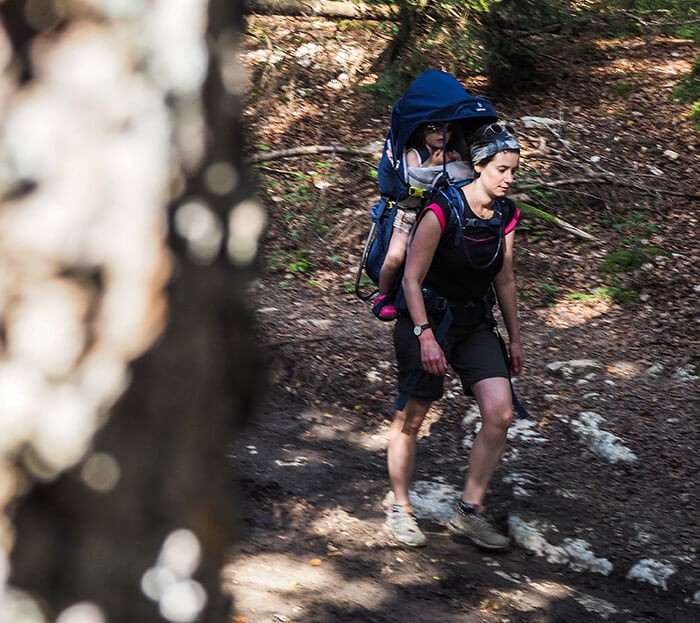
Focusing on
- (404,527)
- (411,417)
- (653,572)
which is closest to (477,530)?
(404,527)

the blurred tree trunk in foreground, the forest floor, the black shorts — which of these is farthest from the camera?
the black shorts

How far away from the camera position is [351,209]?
960cm

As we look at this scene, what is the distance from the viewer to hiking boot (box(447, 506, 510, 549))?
4543 mm

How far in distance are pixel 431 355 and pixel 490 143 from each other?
1088 mm

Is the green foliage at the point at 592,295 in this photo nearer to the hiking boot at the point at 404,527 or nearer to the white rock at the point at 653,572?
the white rock at the point at 653,572

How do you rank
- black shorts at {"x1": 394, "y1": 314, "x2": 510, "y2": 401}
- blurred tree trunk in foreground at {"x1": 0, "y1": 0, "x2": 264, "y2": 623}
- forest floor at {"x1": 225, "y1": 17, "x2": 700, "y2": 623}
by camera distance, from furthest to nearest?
black shorts at {"x1": 394, "y1": 314, "x2": 510, "y2": 401}, forest floor at {"x1": 225, "y1": 17, "x2": 700, "y2": 623}, blurred tree trunk in foreground at {"x1": 0, "y1": 0, "x2": 264, "y2": 623}

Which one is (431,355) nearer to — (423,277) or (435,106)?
(423,277)

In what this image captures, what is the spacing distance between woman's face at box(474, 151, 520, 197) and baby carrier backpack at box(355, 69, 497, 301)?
0.52ft

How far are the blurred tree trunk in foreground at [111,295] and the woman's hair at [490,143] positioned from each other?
123 inches

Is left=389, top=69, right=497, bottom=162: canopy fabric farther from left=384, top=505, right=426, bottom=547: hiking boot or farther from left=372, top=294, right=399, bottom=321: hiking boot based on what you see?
left=384, top=505, right=426, bottom=547: hiking boot

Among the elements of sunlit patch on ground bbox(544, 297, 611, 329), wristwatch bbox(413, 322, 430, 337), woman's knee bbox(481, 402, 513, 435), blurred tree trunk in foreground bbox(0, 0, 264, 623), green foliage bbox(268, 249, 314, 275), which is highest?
blurred tree trunk in foreground bbox(0, 0, 264, 623)

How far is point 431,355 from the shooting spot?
4.11m

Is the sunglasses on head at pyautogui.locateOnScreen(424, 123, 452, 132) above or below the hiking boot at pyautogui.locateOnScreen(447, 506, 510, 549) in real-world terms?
above

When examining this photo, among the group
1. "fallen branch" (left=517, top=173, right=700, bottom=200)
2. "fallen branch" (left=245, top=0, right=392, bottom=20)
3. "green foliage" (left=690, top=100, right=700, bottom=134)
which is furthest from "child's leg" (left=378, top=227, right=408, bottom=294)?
"green foliage" (left=690, top=100, right=700, bottom=134)
